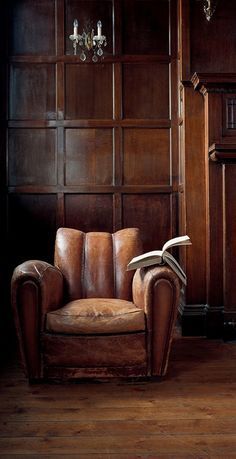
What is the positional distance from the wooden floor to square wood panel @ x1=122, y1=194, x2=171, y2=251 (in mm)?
1574

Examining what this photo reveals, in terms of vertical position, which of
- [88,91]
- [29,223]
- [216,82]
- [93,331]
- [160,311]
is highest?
[88,91]

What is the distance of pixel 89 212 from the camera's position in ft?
15.0

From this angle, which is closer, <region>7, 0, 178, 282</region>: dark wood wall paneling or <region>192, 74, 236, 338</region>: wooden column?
<region>192, 74, 236, 338</region>: wooden column

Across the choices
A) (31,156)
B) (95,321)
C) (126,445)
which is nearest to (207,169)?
(31,156)

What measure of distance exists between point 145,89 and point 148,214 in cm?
113

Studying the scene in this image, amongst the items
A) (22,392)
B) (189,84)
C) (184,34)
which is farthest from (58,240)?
(184,34)

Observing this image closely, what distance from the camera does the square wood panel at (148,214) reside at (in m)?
4.57

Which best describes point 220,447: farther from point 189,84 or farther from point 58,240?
point 189,84

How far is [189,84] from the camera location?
4.12 meters

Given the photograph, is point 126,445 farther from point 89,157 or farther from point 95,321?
point 89,157

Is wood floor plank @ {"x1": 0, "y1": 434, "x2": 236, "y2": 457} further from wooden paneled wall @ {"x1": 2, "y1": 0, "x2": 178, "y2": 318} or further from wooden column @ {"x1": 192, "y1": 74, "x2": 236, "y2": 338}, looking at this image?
wooden paneled wall @ {"x1": 2, "y1": 0, "x2": 178, "y2": 318}

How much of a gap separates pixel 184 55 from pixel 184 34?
0.55 ft

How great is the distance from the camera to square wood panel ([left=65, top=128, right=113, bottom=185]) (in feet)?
14.8

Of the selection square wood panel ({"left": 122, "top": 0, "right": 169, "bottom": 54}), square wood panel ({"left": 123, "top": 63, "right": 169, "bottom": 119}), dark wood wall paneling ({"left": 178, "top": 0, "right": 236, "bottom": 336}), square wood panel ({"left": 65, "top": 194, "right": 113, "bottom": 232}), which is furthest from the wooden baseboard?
square wood panel ({"left": 122, "top": 0, "right": 169, "bottom": 54})
